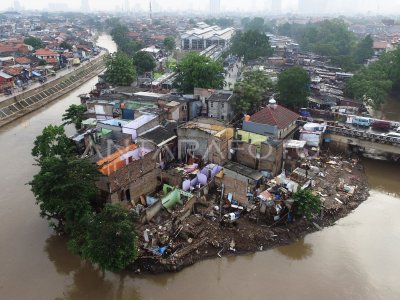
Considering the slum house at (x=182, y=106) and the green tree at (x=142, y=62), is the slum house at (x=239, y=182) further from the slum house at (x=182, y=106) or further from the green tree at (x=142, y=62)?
the green tree at (x=142, y=62)

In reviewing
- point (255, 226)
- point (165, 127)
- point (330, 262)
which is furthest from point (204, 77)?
point (330, 262)

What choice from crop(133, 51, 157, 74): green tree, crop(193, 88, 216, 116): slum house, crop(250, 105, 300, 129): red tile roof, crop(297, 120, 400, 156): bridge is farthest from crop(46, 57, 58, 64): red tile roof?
crop(297, 120, 400, 156): bridge

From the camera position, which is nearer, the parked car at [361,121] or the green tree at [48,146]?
the green tree at [48,146]

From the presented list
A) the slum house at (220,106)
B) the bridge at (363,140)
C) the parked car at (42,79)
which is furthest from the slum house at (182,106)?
the parked car at (42,79)

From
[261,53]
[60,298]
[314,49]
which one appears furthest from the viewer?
[314,49]

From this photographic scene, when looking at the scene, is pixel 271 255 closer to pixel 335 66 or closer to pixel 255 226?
pixel 255 226

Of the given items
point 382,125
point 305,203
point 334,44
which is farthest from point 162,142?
point 334,44

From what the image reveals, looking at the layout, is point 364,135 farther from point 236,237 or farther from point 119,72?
point 119,72

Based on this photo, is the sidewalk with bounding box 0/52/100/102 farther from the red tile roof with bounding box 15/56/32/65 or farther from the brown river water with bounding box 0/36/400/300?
the brown river water with bounding box 0/36/400/300
